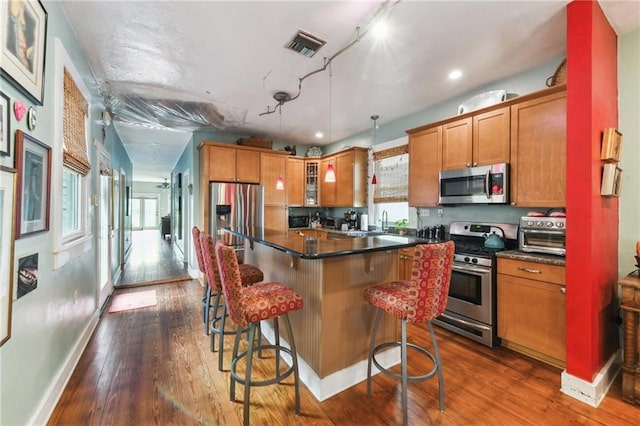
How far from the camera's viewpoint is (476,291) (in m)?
2.73

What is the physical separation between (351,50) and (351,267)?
6.35 feet

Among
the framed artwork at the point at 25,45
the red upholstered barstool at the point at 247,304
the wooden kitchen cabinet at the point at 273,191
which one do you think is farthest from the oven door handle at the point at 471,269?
the framed artwork at the point at 25,45

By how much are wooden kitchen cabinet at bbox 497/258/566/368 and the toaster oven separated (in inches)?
8.4

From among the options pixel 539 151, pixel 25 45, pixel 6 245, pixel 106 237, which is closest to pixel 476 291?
pixel 539 151

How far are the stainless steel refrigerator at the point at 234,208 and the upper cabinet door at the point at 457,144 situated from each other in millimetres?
2863

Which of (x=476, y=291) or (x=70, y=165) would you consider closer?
(x=70, y=165)

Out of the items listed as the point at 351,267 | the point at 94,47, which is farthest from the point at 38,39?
the point at 351,267

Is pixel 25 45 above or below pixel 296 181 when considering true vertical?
above

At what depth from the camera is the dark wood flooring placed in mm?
1738

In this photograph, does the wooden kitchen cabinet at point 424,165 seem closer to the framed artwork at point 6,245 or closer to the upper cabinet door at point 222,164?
the upper cabinet door at point 222,164

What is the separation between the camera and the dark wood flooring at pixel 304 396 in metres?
1.74

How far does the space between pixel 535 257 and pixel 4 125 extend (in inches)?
140

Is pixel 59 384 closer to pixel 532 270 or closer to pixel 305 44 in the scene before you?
pixel 305 44

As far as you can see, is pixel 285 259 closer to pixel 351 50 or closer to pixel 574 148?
pixel 351 50
